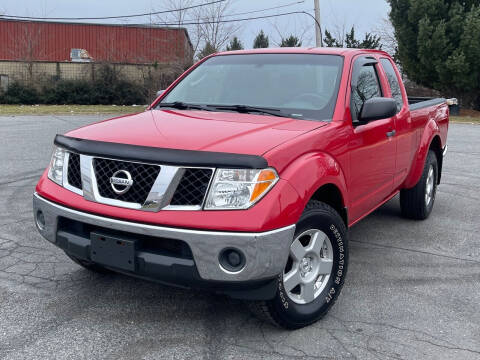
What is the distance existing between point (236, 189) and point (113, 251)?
0.78 metres

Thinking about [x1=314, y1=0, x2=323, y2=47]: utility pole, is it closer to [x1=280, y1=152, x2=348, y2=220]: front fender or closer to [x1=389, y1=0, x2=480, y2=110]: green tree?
[x1=389, y1=0, x2=480, y2=110]: green tree

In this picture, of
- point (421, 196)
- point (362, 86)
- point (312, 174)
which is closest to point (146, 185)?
point (312, 174)

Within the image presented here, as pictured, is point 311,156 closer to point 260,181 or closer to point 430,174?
point 260,181

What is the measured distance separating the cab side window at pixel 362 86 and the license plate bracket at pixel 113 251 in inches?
77.4

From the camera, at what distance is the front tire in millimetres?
3160

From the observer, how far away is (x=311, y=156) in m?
3.30

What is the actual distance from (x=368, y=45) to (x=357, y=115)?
110ft

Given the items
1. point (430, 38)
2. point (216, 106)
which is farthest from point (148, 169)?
point (430, 38)

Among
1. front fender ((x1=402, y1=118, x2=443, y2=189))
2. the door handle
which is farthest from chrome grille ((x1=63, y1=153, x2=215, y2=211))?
front fender ((x1=402, y1=118, x2=443, y2=189))

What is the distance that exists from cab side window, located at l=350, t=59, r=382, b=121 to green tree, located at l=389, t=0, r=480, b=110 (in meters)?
20.7

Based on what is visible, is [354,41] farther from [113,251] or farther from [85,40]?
[113,251]

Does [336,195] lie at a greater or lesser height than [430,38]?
lesser

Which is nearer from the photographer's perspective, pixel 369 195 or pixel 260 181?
pixel 260 181

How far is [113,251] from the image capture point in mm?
3039
